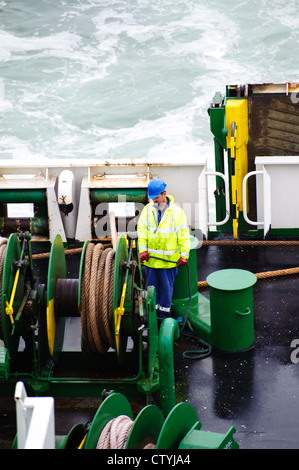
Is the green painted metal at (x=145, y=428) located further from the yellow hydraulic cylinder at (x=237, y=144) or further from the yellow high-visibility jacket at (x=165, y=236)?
the yellow hydraulic cylinder at (x=237, y=144)

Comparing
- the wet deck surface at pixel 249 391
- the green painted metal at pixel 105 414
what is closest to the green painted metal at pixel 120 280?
the wet deck surface at pixel 249 391

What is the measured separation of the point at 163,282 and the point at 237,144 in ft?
8.75

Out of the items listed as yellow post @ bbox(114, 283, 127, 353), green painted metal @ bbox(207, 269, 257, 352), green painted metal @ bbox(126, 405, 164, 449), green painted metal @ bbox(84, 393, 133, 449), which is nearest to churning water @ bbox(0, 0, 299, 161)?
green painted metal @ bbox(207, 269, 257, 352)

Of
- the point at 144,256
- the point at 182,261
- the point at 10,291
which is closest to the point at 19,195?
the point at 144,256

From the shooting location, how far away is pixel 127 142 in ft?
61.8

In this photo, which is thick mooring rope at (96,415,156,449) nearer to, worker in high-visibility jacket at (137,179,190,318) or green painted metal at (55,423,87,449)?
green painted metal at (55,423,87,449)

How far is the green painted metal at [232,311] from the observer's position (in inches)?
243

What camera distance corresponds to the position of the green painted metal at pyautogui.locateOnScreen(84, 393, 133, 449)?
3756 millimetres

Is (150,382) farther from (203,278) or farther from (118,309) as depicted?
(203,278)

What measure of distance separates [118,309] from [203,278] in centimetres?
245

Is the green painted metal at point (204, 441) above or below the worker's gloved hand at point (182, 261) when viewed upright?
below

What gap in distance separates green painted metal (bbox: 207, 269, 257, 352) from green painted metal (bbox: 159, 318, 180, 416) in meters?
0.97

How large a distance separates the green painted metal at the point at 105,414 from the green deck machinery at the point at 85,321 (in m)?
1.17
